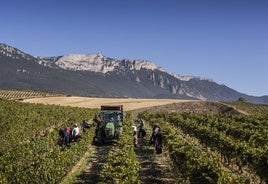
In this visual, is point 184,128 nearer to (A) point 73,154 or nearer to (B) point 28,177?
(A) point 73,154

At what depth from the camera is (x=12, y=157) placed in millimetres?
23672

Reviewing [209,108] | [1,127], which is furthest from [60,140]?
[209,108]

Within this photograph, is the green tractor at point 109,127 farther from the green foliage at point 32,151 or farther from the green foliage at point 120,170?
the green foliage at point 120,170

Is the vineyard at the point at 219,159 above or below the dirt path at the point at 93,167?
above

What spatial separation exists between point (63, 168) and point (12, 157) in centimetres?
480

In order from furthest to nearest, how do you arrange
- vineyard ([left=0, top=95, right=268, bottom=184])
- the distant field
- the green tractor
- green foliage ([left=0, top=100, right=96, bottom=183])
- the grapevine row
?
the distant field, the green tractor, green foliage ([left=0, top=100, right=96, bottom=183]), vineyard ([left=0, top=95, right=268, bottom=184]), the grapevine row

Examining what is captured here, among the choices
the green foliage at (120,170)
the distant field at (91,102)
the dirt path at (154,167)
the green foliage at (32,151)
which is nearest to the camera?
the green foliage at (120,170)

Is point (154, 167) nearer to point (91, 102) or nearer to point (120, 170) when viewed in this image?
point (120, 170)

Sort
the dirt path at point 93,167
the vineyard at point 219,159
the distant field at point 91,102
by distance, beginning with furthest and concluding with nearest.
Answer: the distant field at point 91,102, the dirt path at point 93,167, the vineyard at point 219,159

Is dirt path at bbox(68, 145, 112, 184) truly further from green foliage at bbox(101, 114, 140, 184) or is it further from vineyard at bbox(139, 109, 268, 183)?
vineyard at bbox(139, 109, 268, 183)

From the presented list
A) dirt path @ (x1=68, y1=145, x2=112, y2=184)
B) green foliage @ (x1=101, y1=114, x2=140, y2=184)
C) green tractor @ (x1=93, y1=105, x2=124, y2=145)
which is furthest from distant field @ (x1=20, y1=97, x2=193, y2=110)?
green foliage @ (x1=101, y1=114, x2=140, y2=184)

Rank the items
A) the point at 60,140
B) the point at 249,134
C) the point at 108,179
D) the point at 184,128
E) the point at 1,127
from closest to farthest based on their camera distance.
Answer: the point at 108,179 → the point at 60,140 → the point at 249,134 → the point at 1,127 → the point at 184,128

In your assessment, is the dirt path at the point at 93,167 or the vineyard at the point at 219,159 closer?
the vineyard at the point at 219,159

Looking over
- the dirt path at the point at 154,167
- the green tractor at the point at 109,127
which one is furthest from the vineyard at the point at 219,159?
the green tractor at the point at 109,127
